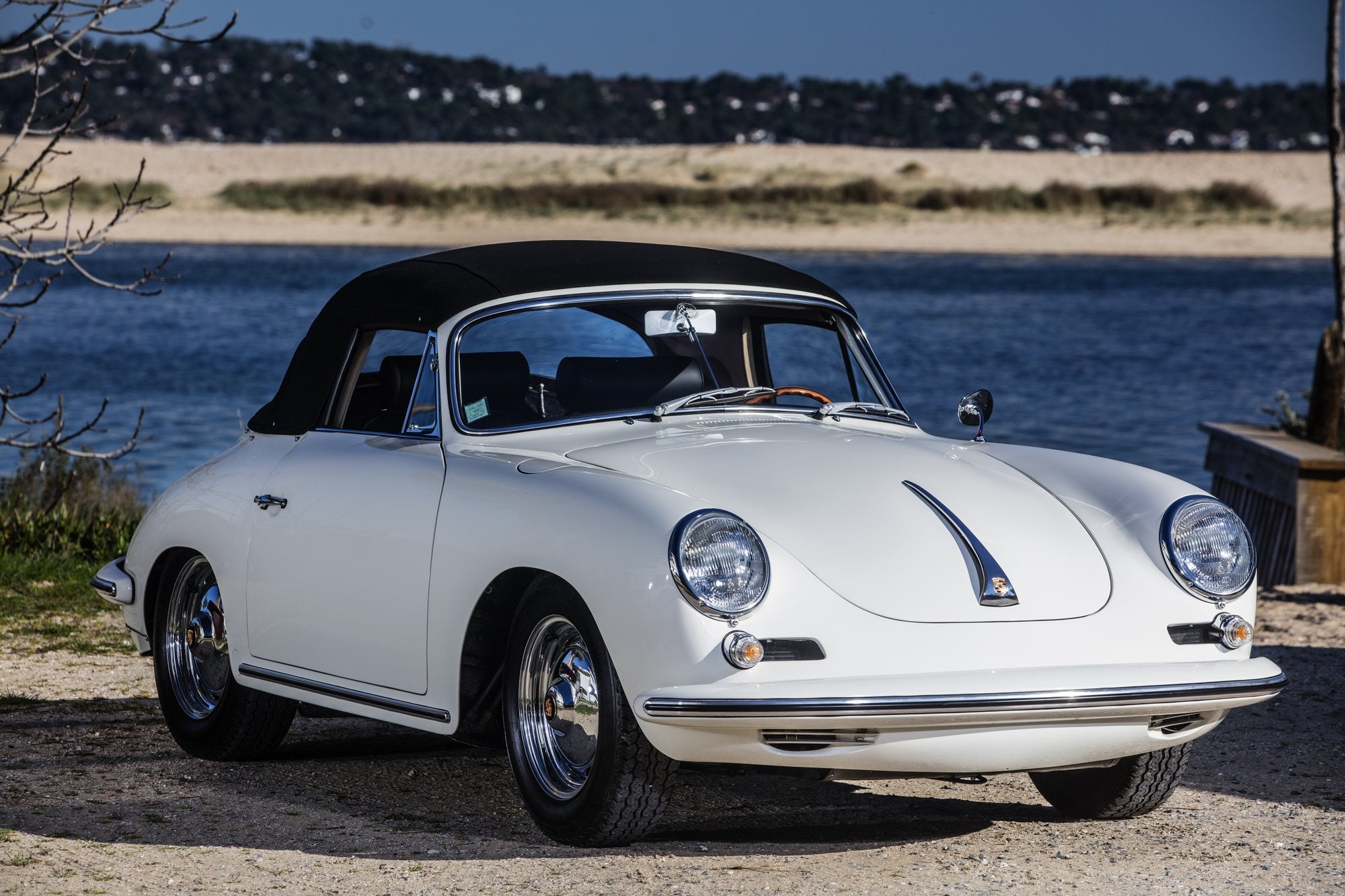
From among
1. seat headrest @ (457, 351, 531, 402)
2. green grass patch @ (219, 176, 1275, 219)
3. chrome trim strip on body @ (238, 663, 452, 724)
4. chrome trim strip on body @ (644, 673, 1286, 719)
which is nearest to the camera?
chrome trim strip on body @ (644, 673, 1286, 719)

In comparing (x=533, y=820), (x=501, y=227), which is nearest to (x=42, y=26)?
(x=533, y=820)

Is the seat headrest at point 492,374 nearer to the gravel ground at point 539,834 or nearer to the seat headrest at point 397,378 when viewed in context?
the seat headrest at point 397,378

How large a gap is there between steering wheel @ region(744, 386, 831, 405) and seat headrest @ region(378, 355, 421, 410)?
1.11 metres

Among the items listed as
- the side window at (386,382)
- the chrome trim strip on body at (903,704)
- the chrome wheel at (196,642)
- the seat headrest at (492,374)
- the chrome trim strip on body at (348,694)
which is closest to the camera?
the chrome trim strip on body at (903,704)

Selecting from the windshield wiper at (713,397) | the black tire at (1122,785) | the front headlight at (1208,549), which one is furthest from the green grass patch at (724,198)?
the front headlight at (1208,549)

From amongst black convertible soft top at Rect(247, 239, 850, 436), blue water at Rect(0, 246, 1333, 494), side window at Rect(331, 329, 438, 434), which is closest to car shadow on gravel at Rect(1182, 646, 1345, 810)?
black convertible soft top at Rect(247, 239, 850, 436)

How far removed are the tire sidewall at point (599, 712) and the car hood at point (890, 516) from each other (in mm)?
428

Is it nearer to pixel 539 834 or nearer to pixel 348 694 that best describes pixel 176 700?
pixel 348 694

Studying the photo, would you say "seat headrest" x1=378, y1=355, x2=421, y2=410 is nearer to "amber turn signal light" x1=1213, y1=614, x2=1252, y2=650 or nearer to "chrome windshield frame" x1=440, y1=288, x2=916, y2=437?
"chrome windshield frame" x1=440, y1=288, x2=916, y2=437

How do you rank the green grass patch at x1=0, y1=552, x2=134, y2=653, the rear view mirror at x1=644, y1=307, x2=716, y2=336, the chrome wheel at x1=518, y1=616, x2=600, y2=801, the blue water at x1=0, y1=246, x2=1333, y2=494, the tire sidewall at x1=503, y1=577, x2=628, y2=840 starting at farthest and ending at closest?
1. the blue water at x1=0, y1=246, x2=1333, y2=494
2. the green grass patch at x1=0, y1=552, x2=134, y2=653
3. the rear view mirror at x1=644, y1=307, x2=716, y2=336
4. the chrome wheel at x1=518, y1=616, x2=600, y2=801
5. the tire sidewall at x1=503, y1=577, x2=628, y2=840

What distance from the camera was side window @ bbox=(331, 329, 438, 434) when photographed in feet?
18.3

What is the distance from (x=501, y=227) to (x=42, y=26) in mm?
53030

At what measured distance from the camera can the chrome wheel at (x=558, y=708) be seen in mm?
4637

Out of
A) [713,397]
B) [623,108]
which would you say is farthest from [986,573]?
[623,108]
